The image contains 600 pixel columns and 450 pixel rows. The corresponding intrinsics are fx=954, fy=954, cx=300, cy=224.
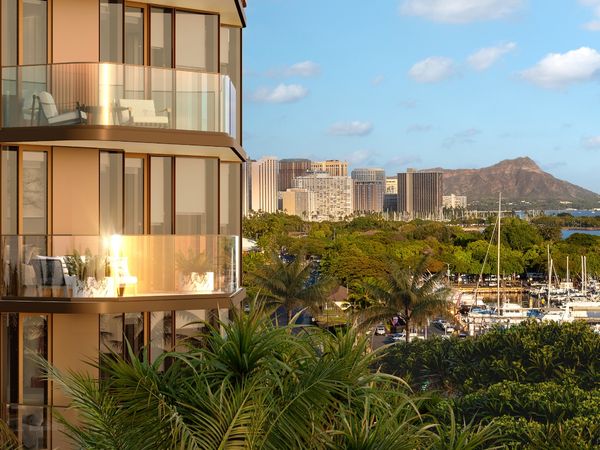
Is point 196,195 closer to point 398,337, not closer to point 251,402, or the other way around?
point 251,402

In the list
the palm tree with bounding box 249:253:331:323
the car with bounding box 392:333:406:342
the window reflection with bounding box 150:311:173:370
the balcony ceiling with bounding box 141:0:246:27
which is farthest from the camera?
the car with bounding box 392:333:406:342

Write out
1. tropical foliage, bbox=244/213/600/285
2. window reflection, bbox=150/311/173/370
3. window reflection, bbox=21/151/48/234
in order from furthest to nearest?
tropical foliage, bbox=244/213/600/285 < window reflection, bbox=150/311/173/370 < window reflection, bbox=21/151/48/234

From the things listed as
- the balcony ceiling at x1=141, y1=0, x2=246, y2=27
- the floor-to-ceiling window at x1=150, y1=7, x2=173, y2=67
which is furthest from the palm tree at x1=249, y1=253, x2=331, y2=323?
the floor-to-ceiling window at x1=150, y1=7, x2=173, y2=67

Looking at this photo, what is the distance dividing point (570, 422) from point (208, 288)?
52.6 ft

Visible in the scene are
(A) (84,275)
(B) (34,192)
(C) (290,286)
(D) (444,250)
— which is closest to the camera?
(A) (84,275)

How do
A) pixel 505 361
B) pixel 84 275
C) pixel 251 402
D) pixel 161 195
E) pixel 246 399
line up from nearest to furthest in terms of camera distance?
pixel 246 399 → pixel 251 402 → pixel 84 275 → pixel 161 195 → pixel 505 361

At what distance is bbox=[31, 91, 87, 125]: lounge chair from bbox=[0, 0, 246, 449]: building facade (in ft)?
0.06

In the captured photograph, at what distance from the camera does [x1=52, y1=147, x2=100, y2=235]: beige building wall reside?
584 inches

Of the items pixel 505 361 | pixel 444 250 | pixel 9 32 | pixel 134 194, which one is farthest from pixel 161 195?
pixel 444 250

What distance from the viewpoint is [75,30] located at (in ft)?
49.1

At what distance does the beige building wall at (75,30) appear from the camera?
584 inches

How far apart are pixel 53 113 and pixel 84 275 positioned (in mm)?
2503

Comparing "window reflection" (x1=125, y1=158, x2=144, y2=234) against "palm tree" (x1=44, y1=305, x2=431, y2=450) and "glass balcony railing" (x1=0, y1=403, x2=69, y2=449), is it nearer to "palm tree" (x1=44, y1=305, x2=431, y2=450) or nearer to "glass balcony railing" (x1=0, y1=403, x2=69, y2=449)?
"glass balcony railing" (x1=0, y1=403, x2=69, y2=449)

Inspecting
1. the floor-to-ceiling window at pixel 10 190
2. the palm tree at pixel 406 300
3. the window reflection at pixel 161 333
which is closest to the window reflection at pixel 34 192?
the floor-to-ceiling window at pixel 10 190
